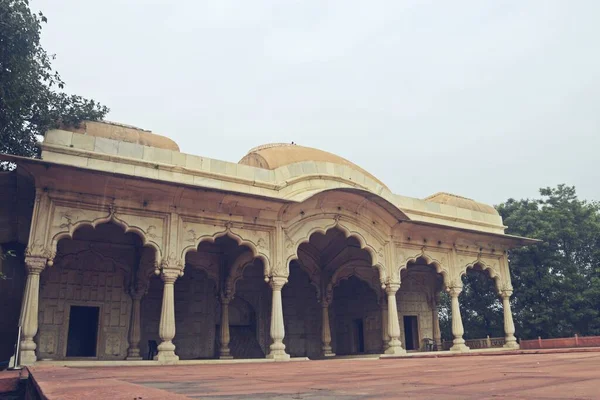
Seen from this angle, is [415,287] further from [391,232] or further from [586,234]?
[586,234]

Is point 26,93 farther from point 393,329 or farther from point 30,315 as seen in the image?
point 393,329

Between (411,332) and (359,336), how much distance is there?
2.05 m

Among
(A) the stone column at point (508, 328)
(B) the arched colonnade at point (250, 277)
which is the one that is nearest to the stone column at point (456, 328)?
(B) the arched colonnade at point (250, 277)

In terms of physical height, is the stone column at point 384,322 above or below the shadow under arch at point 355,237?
below

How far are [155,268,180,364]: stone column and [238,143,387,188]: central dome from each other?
4.90 meters

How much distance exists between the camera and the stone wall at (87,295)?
12.6m

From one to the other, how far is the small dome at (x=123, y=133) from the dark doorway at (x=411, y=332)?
1089 cm

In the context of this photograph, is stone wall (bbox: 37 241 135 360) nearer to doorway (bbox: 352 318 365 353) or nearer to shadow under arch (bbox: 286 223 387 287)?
shadow under arch (bbox: 286 223 387 287)

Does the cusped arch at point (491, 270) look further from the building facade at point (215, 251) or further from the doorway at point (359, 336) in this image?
the doorway at point (359, 336)

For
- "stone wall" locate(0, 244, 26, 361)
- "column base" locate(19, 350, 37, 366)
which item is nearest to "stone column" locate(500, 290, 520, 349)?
"column base" locate(19, 350, 37, 366)

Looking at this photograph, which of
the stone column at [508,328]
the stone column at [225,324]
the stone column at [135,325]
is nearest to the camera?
the stone column at [135,325]

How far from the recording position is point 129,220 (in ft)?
36.4

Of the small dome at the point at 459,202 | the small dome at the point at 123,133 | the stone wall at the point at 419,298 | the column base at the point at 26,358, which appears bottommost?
the column base at the point at 26,358

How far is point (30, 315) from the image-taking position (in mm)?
9516
